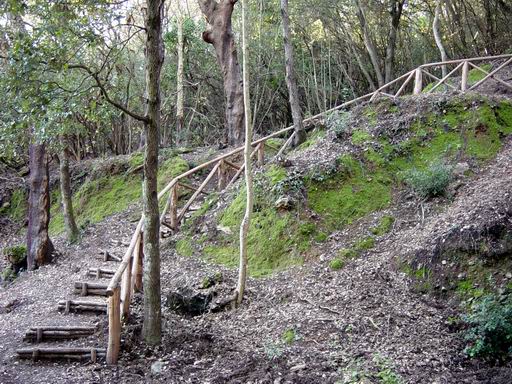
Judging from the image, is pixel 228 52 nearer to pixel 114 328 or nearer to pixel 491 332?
pixel 114 328

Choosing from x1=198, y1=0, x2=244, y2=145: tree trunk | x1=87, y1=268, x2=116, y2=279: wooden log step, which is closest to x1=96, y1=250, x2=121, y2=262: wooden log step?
x1=87, y1=268, x2=116, y2=279: wooden log step

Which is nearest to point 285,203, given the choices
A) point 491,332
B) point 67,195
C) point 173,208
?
point 173,208

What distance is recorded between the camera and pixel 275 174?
8.17 m

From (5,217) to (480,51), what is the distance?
15.7 metres

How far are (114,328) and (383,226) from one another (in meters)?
4.09

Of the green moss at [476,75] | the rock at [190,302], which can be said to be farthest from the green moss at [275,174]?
the green moss at [476,75]

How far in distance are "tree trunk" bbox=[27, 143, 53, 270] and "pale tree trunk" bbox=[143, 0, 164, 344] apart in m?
4.76

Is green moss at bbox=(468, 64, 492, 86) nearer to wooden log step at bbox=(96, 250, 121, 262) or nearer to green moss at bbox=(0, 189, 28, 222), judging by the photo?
wooden log step at bbox=(96, 250, 121, 262)

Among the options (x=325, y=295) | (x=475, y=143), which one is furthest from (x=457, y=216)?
(x=475, y=143)

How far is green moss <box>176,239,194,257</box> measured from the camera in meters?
8.16

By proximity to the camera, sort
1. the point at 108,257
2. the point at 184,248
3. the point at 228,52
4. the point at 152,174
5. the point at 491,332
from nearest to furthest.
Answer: the point at 491,332, the point at 152,174, the point at 184,248, the point at 108,257, the point at 228,52

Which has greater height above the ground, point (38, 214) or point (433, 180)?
point (433, 180)

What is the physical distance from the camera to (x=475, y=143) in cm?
855

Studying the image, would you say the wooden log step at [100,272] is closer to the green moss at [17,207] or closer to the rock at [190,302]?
the rock at [190,302]
